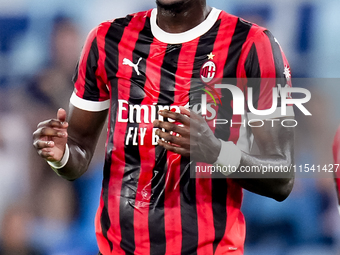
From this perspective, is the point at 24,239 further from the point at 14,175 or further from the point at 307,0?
the point at 307,0

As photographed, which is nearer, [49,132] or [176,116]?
[176,116]

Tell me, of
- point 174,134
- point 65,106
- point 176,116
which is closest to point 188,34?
point 174,134

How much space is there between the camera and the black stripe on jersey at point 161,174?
1586 millimetres

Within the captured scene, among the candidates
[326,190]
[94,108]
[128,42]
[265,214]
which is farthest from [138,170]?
[326,190]

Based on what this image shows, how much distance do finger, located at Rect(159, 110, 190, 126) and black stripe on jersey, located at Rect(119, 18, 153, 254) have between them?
14.7 inches

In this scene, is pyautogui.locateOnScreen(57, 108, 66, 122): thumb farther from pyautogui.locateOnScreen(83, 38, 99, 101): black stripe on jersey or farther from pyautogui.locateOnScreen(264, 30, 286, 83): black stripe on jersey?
pyautogui.locateOnScreen(264, 30, 286, 83): black stripe on jersey

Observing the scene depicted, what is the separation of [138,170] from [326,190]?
148cm

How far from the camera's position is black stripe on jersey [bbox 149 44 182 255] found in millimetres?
1586

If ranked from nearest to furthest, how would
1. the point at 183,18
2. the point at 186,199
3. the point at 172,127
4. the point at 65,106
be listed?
the point at 172,127, the point at 186,199, the point at 183,18, the point at 65,106

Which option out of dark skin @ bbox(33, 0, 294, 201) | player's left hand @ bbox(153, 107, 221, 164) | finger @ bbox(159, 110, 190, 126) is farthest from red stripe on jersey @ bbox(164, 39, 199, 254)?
finger @ bbox(159, 110, 190, 126)

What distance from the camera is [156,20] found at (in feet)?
5.81

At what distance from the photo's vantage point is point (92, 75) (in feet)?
5.83

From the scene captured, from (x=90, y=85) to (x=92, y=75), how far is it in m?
0.04

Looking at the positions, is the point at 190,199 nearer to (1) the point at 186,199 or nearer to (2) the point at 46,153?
(1) the point at 186,199
